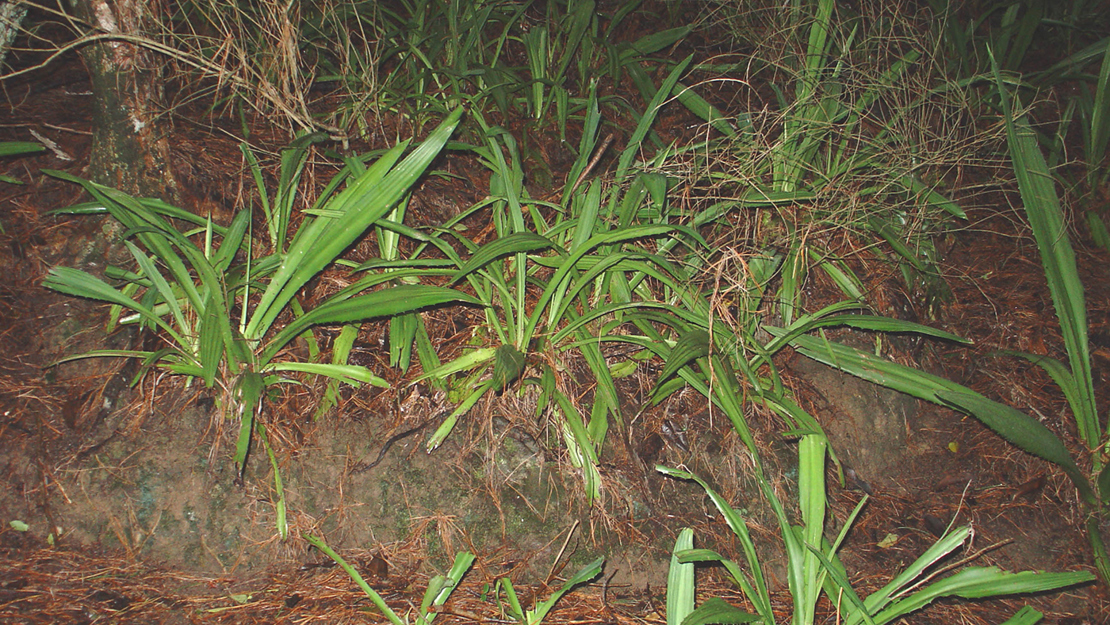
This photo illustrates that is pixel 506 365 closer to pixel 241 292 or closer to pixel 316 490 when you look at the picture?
pixel 316 490

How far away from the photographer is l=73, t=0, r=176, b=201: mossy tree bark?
5.54ft

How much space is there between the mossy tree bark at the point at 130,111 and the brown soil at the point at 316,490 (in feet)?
0.27

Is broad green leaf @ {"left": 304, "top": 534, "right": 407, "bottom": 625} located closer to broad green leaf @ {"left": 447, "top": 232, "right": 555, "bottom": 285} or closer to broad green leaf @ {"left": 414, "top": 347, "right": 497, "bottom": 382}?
broad green leaf @ {"left": 414, "top": 347, "right": 497, "bottom": 382}

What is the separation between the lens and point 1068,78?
2.59 metres

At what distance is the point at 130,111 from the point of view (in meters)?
1.75

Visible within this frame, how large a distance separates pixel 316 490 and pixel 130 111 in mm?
1180

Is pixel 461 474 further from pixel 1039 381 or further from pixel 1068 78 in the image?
pixel 1068 78

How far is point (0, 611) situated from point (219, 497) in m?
0.45

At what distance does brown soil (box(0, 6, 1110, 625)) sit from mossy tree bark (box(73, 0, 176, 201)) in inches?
3.2

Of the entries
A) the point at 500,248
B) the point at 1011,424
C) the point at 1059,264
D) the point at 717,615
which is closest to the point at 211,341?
the point at 500,248

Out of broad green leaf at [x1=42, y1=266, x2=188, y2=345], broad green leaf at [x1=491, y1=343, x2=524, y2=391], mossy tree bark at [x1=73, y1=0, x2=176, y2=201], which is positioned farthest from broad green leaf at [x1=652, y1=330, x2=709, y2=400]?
mossy tree bark at [x1=73, y1=0, x2=176, y2=201]

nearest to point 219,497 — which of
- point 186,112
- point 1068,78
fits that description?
point 186,112

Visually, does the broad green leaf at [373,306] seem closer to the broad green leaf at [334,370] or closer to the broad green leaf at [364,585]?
the broad green leaf at [334,370]

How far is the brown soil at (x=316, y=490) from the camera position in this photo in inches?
58.3
